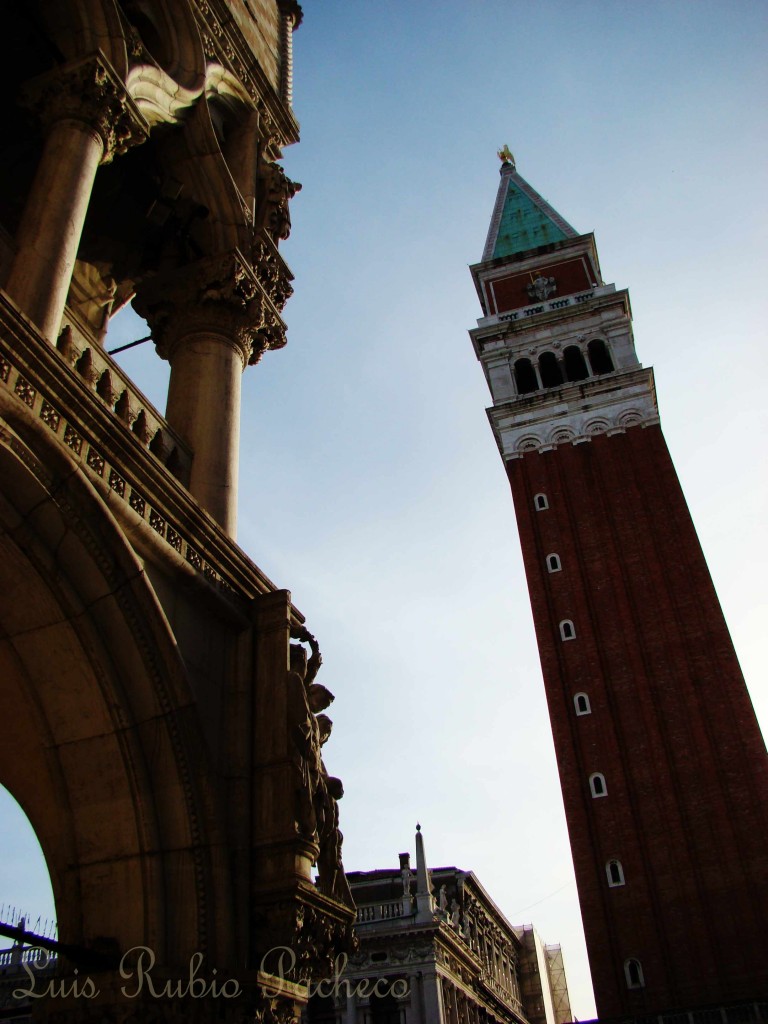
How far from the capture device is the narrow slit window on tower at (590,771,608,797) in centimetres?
3914

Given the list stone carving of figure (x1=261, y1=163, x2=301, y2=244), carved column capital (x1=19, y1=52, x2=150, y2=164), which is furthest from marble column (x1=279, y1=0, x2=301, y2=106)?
carved column capital (x1=19, y1=52, x2=150, y2=164)

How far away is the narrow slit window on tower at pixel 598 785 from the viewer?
39.1m

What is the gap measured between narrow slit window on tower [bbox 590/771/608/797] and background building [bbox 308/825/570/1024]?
25.7ft

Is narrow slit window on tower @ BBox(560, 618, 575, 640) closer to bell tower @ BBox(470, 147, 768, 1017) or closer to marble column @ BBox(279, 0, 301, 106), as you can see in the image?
bell tower @ BBox(470, 147, 768, 1017)

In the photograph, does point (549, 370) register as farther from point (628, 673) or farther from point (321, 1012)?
point (321, 1012)

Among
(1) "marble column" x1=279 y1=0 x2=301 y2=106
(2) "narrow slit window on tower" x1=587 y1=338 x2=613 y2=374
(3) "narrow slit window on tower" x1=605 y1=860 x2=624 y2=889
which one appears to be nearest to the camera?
(1) "marble column" x1=279 y1=0 x2=301 y2=106

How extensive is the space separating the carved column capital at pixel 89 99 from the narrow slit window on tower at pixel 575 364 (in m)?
47.7

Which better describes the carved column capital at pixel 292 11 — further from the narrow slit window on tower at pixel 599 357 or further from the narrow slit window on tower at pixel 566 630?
the narrow slit window on tower at pixel 599 357

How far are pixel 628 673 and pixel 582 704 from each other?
2.54 meters

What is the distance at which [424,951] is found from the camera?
33938mm

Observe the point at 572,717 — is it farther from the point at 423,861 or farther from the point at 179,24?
the point at 179,24

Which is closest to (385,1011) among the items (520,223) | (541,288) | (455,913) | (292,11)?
(455,913)

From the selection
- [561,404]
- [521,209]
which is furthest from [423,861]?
Result: [521,209]

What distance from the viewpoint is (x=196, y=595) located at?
19.9 ft
